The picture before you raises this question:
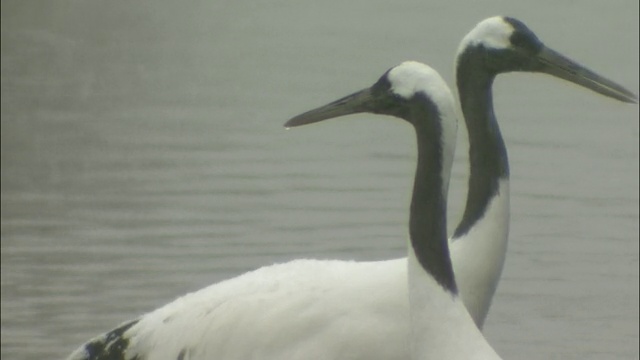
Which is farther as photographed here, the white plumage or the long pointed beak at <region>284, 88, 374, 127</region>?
the white plumage

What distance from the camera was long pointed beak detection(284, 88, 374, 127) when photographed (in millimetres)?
5719

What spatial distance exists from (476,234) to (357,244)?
4557mm

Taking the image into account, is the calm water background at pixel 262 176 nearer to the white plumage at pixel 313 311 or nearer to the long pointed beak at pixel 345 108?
the white plumage at pixel 313 311

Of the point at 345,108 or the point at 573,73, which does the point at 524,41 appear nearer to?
the point at 573,73

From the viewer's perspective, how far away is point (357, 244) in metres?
10.8

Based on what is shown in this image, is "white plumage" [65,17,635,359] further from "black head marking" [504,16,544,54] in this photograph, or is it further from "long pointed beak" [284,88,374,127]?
"long pointed beak" [284,88,374,127]

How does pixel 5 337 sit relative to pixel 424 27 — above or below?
above

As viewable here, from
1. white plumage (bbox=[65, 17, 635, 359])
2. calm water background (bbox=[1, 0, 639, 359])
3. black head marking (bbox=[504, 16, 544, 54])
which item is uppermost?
black head marking (bbox=[504, 16, 544, 54])

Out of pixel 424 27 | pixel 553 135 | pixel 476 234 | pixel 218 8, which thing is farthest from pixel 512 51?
pixel 218 8

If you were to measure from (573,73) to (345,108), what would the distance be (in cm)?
129

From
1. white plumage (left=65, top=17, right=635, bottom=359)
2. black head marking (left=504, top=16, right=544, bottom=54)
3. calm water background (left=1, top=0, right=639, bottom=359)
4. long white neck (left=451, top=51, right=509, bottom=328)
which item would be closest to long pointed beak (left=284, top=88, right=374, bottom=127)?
white plumage (left=65, top=17, right=635, bottom=359)

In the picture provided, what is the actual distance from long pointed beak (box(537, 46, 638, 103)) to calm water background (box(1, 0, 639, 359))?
2301 mm

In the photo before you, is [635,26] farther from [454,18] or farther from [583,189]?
[583,189]

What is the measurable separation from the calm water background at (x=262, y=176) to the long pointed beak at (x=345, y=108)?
320cm
